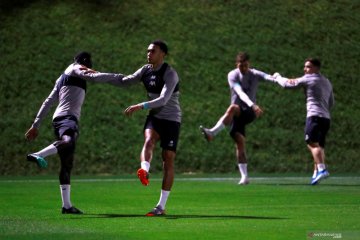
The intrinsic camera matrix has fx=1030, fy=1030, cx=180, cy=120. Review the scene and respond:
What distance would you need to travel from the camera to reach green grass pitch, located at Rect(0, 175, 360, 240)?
11.0 metres

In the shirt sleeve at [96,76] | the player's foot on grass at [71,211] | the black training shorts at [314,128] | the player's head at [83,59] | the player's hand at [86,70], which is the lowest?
the player's foot on grass at [71,211]

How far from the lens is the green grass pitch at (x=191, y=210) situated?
11.0 meters

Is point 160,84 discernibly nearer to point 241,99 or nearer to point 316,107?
point 241,99

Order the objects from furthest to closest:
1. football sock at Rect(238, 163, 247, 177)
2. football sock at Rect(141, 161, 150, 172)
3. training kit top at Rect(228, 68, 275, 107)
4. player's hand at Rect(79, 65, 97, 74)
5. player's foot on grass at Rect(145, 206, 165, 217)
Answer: football sock at Rect(238, 163, 247, 177)
training kit top at Rect(228, 68, 275, 107)
player's hand at Rect(79, 65, 97, 74)
player's foot on grass at Rect(145, 206, 165, 217)
football sock at Rect(141, 161, 150, 172)

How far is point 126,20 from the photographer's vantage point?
3688cm

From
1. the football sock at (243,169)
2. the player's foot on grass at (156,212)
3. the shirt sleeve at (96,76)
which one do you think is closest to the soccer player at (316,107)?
the football sock at (243,169)

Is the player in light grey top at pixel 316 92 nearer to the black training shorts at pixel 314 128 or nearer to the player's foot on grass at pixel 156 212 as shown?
the black training shorts at pixel 314 128

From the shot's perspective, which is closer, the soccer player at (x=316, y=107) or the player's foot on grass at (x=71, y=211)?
the player's foot on grass at (x=71, y=211)

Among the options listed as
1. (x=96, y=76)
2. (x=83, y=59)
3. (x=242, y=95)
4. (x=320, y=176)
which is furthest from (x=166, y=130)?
(x=320, y=176)

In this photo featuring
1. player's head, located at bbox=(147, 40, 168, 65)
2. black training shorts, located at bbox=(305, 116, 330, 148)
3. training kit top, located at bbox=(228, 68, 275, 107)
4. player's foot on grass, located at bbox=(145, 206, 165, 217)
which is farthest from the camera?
training kit top, located at bbox=(228, 68, 275, 107)

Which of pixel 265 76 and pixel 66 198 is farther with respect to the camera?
pixel 265 76

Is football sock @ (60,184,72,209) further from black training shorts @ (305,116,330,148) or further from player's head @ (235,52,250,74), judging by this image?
black training shorts @ (305,116,330,148)

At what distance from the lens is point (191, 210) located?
14.3 metres

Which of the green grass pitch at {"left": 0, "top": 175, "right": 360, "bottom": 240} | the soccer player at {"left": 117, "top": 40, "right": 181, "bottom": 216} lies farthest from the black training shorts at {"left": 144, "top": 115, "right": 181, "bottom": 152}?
the green grass pitch at {"left": 0, "top": 175, "right": 360, "bottom": 240}
